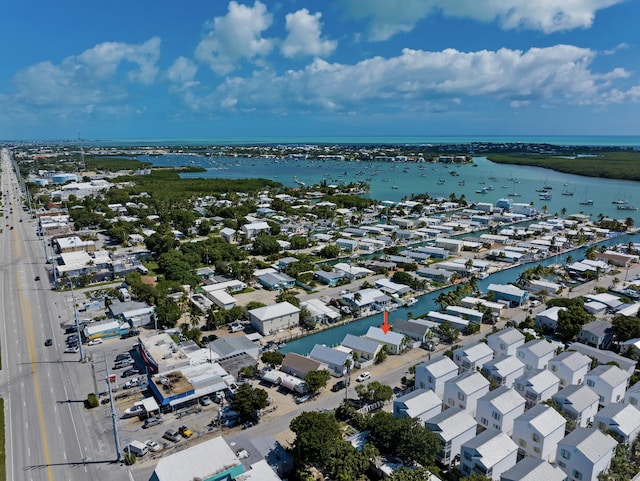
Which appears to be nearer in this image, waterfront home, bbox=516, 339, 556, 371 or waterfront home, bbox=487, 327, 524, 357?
waterfront home, bbox=516, 339, 556, 371

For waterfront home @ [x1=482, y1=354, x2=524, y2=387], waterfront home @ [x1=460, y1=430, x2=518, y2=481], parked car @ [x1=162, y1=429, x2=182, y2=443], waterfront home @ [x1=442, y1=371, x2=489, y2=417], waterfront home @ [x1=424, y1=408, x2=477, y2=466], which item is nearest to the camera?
waterfront home @ [x1=460, y1=430, x2=518, y2=481]

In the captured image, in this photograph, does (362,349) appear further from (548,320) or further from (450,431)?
→ (548,320)

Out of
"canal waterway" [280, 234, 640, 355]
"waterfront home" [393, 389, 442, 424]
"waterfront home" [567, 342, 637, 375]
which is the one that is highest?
"waterfront home" [393, 389, 442, 424]

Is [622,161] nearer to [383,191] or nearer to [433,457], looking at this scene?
[383,191]

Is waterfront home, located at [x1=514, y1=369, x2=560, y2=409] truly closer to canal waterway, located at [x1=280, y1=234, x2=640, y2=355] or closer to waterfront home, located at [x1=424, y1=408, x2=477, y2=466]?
waterfront home, located at [x1=424, y1=408, x2=477, y2=466]

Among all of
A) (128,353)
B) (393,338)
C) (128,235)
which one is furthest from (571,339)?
(128,235)

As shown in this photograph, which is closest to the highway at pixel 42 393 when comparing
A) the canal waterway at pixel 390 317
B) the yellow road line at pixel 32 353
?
the yellow road line at pixel 32 353

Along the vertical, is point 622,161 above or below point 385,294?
above

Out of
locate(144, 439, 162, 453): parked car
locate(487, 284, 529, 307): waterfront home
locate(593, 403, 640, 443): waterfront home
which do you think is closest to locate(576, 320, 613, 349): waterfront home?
locate(487, 284, 529, 307): waterfront home
